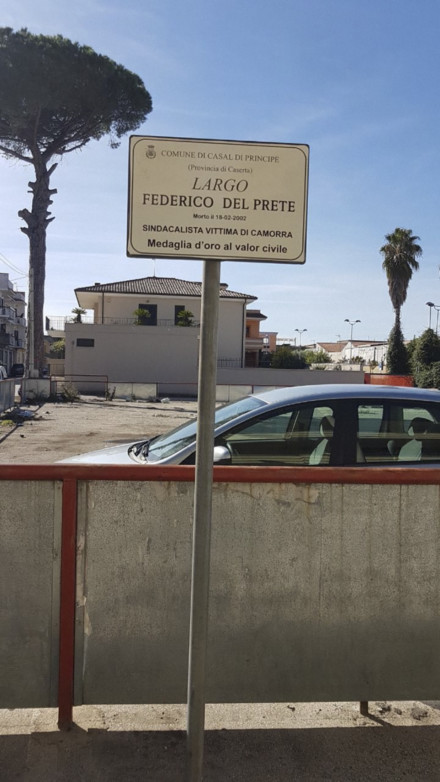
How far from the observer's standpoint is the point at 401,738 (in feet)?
10.3

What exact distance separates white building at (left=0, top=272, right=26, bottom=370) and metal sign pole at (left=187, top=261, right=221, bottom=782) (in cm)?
7767

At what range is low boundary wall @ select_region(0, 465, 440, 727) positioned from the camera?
9.83 feet

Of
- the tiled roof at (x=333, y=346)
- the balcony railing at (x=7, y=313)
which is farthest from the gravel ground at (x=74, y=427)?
the tiled roof at (x=333, y=346)

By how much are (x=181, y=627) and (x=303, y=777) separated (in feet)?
2.54

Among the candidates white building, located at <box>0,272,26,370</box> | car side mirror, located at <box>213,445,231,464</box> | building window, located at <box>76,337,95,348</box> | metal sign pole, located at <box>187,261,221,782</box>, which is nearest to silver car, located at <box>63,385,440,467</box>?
car side mirror, located at <box>213,445,231,464</box>

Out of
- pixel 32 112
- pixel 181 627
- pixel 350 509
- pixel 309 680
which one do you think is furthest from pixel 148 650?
pixel 32 112

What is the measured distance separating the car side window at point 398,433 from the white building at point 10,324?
75.6 metres

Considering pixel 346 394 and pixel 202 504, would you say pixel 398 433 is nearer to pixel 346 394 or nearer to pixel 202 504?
pixel 346 394

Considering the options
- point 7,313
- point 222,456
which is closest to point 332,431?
point 222,456

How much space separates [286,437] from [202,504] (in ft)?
8.73

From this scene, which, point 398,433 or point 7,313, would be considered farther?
point 7,313

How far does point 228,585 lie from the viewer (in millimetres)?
3088

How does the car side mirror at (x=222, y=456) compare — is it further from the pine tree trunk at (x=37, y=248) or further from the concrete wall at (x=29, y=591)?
the pine tree trunk at (x=37, y=248)

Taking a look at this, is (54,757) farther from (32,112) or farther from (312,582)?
(32,112)
